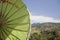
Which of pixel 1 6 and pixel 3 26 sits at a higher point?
pixel 1 6

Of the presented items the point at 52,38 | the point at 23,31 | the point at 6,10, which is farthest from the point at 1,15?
the point at 52,38

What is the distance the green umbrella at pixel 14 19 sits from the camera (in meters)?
7.12

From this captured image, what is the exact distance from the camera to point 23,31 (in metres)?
7.32

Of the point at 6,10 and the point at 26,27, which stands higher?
the point at 6,10

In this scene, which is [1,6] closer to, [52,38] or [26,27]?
[26,27]

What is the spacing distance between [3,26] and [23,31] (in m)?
0.63

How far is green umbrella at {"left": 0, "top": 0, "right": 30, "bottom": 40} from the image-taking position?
7.12m

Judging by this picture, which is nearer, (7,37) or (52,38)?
(7,37)

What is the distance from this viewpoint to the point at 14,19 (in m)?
7.20

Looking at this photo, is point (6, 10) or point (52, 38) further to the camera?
point (52, 38)

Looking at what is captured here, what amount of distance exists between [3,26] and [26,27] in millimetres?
694

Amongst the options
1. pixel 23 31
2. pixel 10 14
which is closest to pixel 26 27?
pixel 23 31

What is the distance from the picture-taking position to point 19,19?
23.5 feet

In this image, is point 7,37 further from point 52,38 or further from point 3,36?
point 52,38
